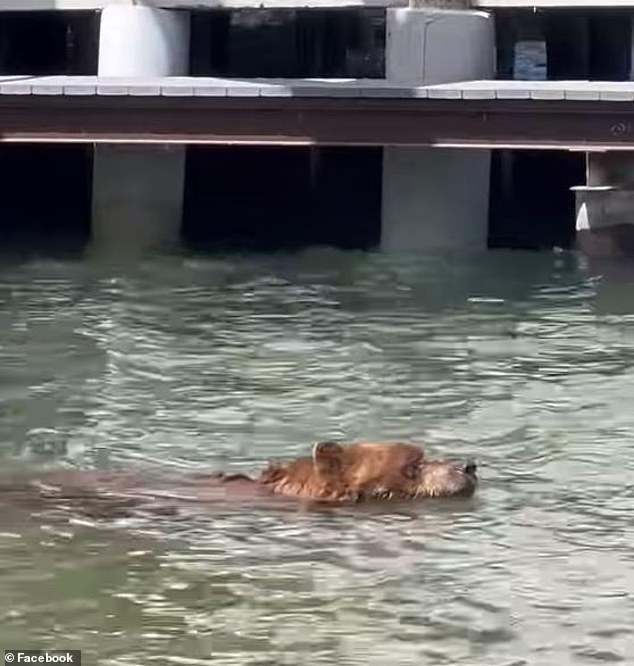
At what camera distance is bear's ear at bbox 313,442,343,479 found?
1080 cm

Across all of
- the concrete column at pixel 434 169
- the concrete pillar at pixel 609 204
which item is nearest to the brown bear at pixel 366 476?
the concrete pillar at pixel 609 204

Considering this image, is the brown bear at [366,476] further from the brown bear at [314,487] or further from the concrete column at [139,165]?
the concrete column at [139,165]

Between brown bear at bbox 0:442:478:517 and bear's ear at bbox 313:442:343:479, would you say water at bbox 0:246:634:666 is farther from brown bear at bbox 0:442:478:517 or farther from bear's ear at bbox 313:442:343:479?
bear's ear at bbox 313:442:343:479

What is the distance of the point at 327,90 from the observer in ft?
70.5

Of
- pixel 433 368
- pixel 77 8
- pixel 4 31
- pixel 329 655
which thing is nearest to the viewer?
pixel 329 655

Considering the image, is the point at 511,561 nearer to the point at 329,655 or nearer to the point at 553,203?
the point at 329,655

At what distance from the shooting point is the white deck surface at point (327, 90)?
21.0m

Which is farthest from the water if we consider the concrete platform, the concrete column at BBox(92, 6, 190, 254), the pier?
the concrete column at BBox(92, 6, 190, 254)

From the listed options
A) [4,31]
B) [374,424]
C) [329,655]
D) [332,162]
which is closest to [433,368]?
[374,424]

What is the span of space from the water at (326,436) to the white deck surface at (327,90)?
1.86 m

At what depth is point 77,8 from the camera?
25.8 m

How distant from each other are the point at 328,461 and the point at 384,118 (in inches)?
444

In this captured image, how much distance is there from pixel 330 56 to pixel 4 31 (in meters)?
6.31

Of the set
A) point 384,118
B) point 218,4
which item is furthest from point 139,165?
point 384,118
